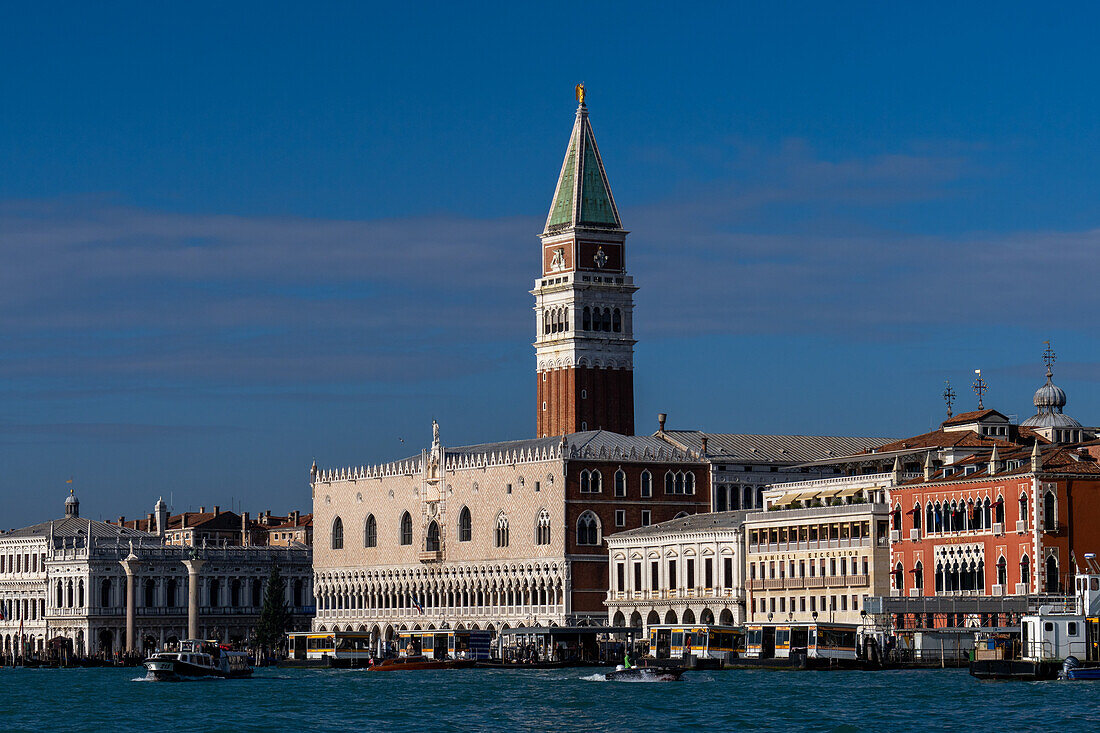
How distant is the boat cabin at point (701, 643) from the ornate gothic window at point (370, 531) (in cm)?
4106

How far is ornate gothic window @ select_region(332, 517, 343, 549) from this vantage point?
143750mm

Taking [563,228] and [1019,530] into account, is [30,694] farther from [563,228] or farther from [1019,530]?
[563,228]

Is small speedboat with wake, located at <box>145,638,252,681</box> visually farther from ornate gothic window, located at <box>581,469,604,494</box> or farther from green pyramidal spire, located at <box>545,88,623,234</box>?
green pyramidal spire, located at <box>545,88,623,234</box>

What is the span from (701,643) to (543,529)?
26458 mm

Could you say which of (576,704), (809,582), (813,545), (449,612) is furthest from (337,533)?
(576,704)

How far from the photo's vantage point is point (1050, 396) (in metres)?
120

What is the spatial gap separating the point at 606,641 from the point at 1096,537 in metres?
26.6

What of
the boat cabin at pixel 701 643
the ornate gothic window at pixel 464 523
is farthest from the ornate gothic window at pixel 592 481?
the boat cabin at pixel 701 643

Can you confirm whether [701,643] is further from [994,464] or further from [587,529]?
[587,529]

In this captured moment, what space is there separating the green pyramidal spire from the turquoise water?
43.8 meters

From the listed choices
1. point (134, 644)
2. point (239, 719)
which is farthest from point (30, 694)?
point (134, 644)

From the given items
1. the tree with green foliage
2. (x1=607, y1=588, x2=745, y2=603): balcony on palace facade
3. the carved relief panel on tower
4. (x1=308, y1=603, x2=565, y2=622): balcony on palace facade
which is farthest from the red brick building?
the tree with green foliage

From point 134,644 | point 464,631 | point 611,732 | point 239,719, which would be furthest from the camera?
point 134,644

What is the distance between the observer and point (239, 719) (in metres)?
73.7
